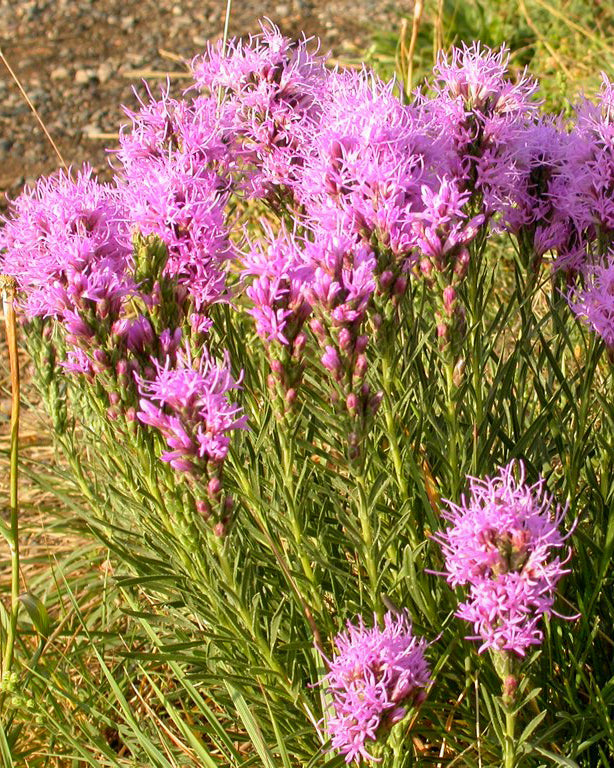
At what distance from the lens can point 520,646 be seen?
162 cm

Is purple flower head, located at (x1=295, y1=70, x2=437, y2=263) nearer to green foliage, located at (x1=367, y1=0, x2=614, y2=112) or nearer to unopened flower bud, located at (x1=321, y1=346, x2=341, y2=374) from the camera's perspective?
unopened flower bud, located at (x1=321, y1=346, x2=341, y2=374)

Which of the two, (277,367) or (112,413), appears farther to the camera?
(112,413)

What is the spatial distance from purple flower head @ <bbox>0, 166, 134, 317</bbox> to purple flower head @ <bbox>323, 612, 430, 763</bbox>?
822 mm

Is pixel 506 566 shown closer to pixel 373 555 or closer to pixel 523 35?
pixel 373 555

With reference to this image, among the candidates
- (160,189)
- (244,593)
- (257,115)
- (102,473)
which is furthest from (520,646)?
(102,473)

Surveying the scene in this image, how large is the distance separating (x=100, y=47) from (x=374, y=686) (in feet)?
23.7

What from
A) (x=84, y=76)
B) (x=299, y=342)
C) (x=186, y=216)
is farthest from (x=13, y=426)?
(x=84, y=76)

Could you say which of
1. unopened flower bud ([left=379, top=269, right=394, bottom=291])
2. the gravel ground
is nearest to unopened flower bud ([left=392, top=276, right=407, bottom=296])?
unopened flower bud ([left=379, top=269, right=394, bottom=291])

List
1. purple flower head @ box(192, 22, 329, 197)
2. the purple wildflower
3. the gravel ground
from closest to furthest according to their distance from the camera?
the purple wildflower, purple flower head @ box(192, 22, 329, 197), the gravel ground

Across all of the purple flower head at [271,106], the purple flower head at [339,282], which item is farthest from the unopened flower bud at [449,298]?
the purple flower head at [271,106]

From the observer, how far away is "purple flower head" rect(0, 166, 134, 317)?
2.01 metres

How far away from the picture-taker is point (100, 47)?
796 cm

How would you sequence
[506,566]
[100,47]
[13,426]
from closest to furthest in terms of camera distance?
[506,566], [13,426], [100,47]

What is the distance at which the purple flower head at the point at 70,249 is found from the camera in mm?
2008
